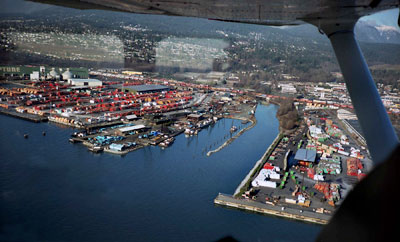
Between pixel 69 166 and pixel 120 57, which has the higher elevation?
pixel 120 57

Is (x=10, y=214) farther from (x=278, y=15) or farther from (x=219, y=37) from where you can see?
(x=219, y=37)

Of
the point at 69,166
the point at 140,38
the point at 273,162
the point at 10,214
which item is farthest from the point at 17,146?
the point at 140,38

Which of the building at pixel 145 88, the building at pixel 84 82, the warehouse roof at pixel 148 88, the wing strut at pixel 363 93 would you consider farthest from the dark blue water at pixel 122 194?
the warehouse roof at pixel 148 88

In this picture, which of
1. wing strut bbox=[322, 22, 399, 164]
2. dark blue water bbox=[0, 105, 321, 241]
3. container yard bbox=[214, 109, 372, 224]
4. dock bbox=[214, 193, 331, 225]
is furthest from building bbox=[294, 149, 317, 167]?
wing strut bbox=[322, 22, 399, 164]

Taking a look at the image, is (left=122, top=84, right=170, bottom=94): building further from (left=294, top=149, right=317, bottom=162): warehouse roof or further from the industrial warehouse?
(left=294, top=149, right=317, bottom=162): warehouse roof

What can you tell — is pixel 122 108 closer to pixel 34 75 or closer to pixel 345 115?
pixel 34 75

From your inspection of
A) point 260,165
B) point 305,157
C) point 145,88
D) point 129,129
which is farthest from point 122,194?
point 145,88
